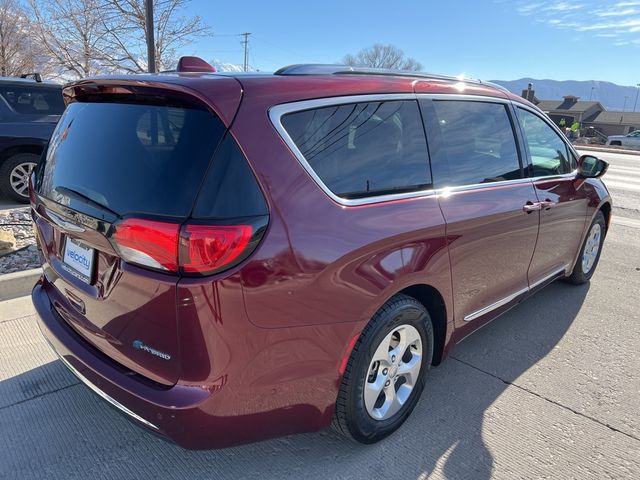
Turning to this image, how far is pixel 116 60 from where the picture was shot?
17031 mm

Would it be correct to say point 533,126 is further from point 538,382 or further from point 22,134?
point 22,134

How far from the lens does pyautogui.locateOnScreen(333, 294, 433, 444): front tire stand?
7.29ft

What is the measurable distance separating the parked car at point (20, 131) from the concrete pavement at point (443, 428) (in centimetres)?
401

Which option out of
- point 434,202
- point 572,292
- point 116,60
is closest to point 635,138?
point 116,60

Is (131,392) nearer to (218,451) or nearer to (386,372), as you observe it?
(218,451)

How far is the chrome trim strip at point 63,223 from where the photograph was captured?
2.09 meters

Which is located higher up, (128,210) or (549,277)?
(128,210)

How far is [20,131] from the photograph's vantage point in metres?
6.83

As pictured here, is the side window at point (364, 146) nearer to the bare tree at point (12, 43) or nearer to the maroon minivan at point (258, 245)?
the maroon minivan at point (258, 245)

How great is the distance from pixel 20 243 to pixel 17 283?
4.31 feet

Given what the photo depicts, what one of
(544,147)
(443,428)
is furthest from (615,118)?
(443,428)

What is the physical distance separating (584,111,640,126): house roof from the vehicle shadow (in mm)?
80394

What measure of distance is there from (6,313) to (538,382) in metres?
3.95

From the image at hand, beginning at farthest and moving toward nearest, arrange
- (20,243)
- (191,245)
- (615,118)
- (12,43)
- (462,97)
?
1. (615,118)
2. (12,43)
3. (20,243)
4. (462,97)
5. (191,245)
